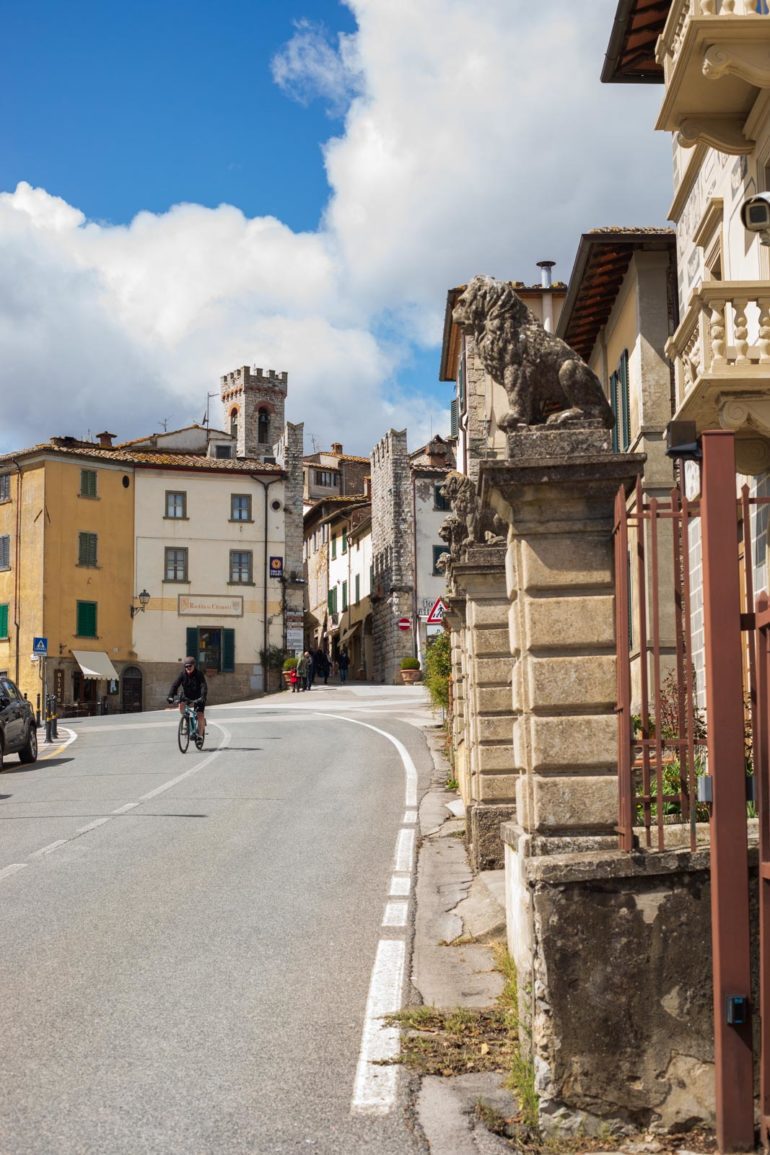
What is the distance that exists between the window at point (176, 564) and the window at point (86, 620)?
13.9 ft

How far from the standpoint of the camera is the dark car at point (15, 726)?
78.6ft

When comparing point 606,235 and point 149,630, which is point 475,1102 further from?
point 149,630

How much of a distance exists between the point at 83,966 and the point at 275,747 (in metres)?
17.3

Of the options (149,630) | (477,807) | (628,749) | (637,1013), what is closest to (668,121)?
(477,807)

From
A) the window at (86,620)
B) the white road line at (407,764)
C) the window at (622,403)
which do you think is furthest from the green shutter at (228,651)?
the window at (622,403)

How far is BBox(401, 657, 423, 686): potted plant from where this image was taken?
5706 centimetres

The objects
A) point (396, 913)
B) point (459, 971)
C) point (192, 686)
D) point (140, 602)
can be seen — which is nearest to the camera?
point (459, 971)

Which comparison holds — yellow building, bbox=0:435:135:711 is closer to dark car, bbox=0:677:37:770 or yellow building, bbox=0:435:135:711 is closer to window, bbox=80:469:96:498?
window, bbox=80:469:96:498

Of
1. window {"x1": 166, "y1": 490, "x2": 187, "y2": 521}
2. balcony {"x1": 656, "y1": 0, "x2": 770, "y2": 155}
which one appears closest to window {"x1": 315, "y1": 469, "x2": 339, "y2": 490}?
window {"x1": 166, "y1": 490, "x2": 187, "y2": 521}

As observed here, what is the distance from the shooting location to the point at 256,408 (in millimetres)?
92750

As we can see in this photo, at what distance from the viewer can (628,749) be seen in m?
5.66

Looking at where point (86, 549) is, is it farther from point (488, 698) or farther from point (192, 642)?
point (488, 698)

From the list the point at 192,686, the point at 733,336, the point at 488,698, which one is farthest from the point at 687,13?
the point at 192,686

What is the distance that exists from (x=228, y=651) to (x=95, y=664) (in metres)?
6.45
